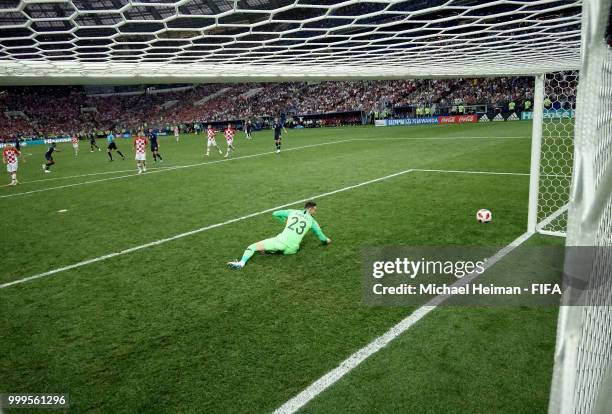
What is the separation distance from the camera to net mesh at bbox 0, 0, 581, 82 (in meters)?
4.29

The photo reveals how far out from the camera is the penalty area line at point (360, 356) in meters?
2.77

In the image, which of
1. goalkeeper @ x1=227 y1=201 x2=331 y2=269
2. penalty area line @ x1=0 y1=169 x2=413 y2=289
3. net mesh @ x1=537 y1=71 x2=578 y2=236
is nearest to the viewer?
penalty area line @ x1=0 y1=169 x2=413 y2=289

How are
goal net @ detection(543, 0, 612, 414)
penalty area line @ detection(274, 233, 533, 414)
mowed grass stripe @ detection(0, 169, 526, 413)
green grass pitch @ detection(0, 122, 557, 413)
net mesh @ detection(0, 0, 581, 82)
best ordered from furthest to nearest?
net mesh @ detection(0, 0, 581, 82), mowed grass stripe @ detection(0, 169, 526, 413), green grass pitch @ detection(0, 122, 557, 413), penalty area line @ detection(274, 233, 533, 414), goal net @ detection(543, 0, 612, 414)

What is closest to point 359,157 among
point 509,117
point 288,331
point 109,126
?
point 288,331

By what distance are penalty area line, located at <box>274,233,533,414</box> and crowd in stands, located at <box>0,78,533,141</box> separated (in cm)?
2408

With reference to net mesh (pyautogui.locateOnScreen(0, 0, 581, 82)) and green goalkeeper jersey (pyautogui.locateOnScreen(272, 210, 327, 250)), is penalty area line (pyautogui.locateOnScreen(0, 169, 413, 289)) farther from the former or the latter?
net mesh (pyautogui.locateOnScreen(0, 0, 581, 82))

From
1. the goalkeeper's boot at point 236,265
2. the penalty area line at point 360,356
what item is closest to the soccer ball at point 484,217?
the penalty area line at point 360,356

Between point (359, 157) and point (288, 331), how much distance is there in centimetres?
1228

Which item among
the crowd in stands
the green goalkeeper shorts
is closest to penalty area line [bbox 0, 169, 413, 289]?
the green goalkeeper shorts

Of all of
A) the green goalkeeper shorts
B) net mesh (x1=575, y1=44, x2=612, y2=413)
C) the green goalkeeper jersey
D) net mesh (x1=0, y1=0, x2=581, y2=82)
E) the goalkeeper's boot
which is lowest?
the goalkeeper's boot

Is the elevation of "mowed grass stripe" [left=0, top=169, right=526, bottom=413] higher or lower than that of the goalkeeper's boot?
lower

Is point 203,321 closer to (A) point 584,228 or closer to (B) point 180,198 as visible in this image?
(A) point 584,228

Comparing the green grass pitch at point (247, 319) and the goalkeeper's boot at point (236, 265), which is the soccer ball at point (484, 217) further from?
the goalkeeper's boot at point (236, 265)

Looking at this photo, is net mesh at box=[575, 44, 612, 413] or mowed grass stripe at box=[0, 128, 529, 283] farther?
mowed grass stripe at box=[0, 128, 529, 283]
